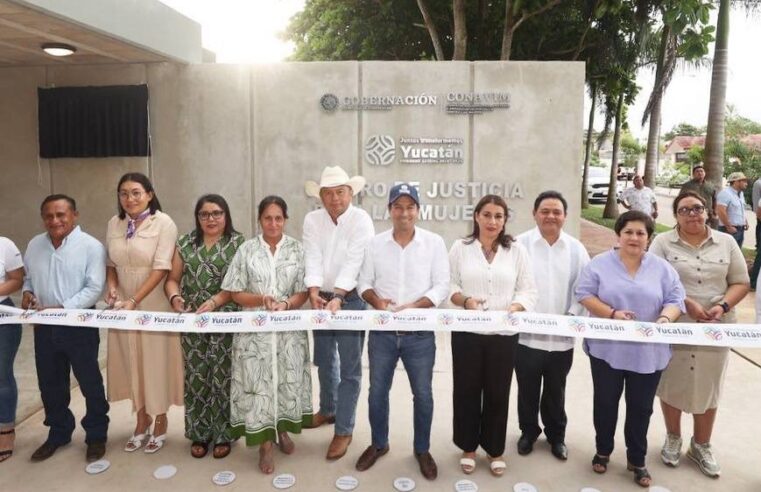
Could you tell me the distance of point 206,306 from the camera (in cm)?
345

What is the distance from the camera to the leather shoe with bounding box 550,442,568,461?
11.9 ft

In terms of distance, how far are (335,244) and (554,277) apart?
4.53ft

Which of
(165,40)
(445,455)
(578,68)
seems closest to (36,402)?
(445,455)

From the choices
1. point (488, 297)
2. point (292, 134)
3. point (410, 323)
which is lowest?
point (410, 323)

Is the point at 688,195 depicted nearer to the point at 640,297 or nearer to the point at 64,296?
the point at 640,297

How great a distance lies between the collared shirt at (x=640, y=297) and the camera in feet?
10.5

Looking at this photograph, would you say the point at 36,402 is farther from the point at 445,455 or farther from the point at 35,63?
the point at 35,63

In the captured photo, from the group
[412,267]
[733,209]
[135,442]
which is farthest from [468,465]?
[733,209]

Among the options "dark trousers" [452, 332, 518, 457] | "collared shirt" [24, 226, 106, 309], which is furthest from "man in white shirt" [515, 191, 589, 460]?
"collared shirt" [24, 226, 106, 309]

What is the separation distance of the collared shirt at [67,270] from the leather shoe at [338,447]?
1.72 meters

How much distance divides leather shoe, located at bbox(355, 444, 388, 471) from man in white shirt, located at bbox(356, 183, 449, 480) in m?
0.31

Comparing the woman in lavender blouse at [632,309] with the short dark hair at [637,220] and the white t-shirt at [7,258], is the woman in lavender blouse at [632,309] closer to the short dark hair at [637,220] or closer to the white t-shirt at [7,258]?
the short dark hair at [637,220]

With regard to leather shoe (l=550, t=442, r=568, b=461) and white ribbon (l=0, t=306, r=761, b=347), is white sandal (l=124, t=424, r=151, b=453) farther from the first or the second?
leather shoe (l=550, t=442, r=568, b=461)

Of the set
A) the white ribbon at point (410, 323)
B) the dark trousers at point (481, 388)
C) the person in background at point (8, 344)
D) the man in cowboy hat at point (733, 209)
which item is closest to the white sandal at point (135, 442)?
the person in background at point (8, 344)
